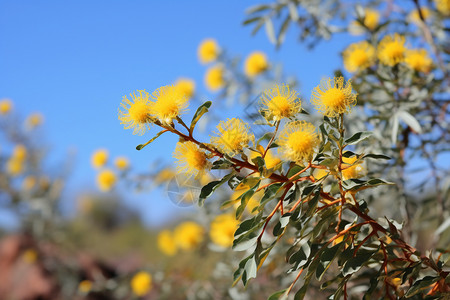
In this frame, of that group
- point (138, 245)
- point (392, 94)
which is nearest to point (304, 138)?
point (392, 94)

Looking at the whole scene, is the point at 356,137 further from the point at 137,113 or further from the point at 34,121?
the point at 34,121

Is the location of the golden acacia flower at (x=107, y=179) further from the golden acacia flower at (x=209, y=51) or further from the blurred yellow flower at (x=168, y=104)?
the blurred yellow flower at (x=168, y=104)

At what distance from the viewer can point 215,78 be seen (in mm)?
2484

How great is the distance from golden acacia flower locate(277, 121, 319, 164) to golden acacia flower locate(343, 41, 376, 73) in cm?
73

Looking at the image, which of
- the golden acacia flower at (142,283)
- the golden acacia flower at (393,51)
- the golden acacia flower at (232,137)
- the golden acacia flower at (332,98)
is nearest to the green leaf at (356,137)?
the golden acacia flower at (332,98)

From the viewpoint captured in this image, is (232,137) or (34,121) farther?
(34,121)

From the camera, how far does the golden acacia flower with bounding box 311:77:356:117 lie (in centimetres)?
75

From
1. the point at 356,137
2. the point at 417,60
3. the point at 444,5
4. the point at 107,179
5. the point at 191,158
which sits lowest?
the point at 356,137

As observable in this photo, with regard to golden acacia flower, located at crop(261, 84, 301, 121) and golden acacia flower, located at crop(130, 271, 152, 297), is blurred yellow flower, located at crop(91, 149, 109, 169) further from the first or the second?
golden acacia flower, located at crop(261, 84, 301, 121)

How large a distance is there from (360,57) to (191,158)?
879mm

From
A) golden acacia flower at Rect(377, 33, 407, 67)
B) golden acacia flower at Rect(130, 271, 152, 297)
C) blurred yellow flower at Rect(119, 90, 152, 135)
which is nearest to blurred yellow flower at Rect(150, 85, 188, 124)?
blurred yellow flower at Rect(119, 90, 152, 135)

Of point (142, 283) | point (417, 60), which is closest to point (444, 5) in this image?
point (417, 60)

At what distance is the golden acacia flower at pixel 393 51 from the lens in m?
1.28

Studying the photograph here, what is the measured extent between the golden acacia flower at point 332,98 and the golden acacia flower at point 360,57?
0.68 metres
